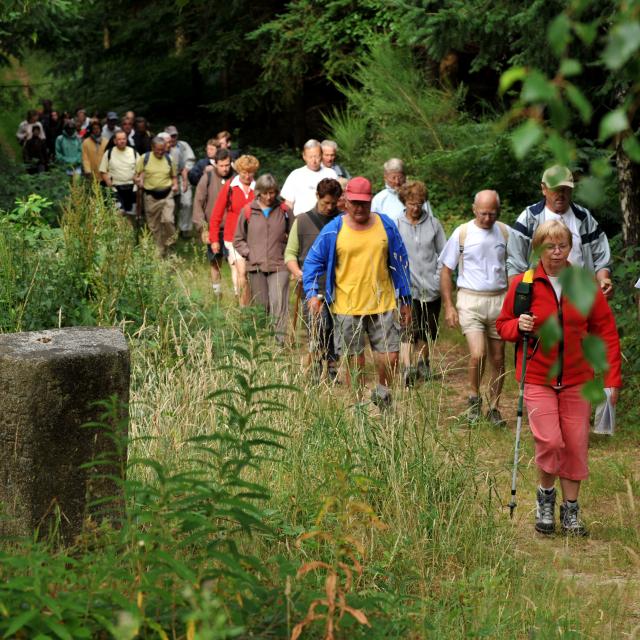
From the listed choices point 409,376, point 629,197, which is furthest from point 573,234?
point 409,376

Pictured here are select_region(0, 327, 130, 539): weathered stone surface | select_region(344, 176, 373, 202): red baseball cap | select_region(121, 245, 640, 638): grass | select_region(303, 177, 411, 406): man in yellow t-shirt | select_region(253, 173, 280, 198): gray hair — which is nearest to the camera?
select_region(0, 327, 130, 539): weathered stone surface

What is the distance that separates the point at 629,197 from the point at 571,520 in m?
4.46

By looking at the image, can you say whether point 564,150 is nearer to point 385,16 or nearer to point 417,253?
point 417,253

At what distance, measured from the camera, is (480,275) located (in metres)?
9.60

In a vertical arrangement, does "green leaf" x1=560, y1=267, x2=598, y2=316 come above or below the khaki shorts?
above

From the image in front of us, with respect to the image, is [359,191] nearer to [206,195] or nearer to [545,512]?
[545,512]

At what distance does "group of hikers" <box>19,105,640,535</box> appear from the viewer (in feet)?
22.3

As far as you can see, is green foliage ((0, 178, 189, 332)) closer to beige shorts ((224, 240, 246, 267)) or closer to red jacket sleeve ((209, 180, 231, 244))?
beige shorts ((224, 240, 246, 267))

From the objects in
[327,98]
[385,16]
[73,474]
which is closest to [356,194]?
[73,474]

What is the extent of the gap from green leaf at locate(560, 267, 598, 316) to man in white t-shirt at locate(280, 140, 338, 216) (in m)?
10.3

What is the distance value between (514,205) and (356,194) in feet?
18.8

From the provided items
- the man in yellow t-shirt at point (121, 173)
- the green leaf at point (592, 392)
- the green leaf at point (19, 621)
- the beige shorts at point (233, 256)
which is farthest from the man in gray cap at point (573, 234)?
the man in yellow t-shirt at point (121, 173)

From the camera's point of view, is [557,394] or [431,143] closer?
[557,394]

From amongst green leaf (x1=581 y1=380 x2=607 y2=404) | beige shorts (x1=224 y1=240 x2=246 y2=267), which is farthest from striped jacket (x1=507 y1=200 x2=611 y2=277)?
green leaf (x1=581 y1=380 x2=607 y2=404)
